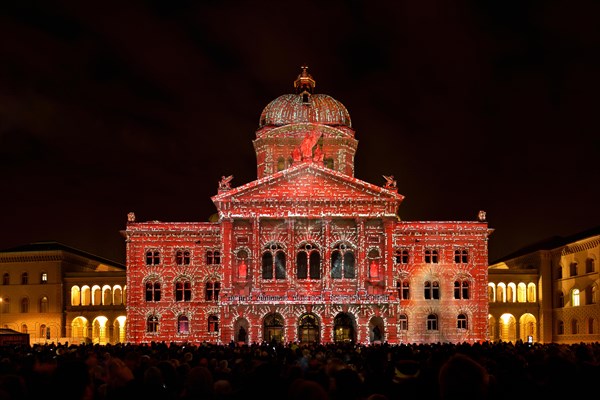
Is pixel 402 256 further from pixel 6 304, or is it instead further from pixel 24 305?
pixel 6 304

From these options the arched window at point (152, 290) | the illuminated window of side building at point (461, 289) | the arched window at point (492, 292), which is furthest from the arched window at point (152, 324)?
the arched window at point (492, 292)

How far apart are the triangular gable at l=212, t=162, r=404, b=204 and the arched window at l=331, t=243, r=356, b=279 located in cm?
412

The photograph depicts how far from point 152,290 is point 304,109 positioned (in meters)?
22.5

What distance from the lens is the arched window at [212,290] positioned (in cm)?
7725

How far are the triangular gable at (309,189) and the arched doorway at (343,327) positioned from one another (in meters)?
9.65

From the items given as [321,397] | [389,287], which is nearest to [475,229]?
[389,287]

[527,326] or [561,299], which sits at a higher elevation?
[561,299]

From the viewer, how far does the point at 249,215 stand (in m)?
71.8

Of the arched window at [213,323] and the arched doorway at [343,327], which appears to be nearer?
the arched doorway at [343,327]

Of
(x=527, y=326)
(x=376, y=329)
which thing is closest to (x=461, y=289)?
(x=376, y=329)

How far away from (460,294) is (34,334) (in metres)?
41.0

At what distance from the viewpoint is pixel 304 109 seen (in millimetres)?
84688

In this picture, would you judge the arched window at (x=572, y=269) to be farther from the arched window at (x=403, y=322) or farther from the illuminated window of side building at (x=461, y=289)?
the arched window at (x=403, y=322)

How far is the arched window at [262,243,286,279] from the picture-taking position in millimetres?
72500
